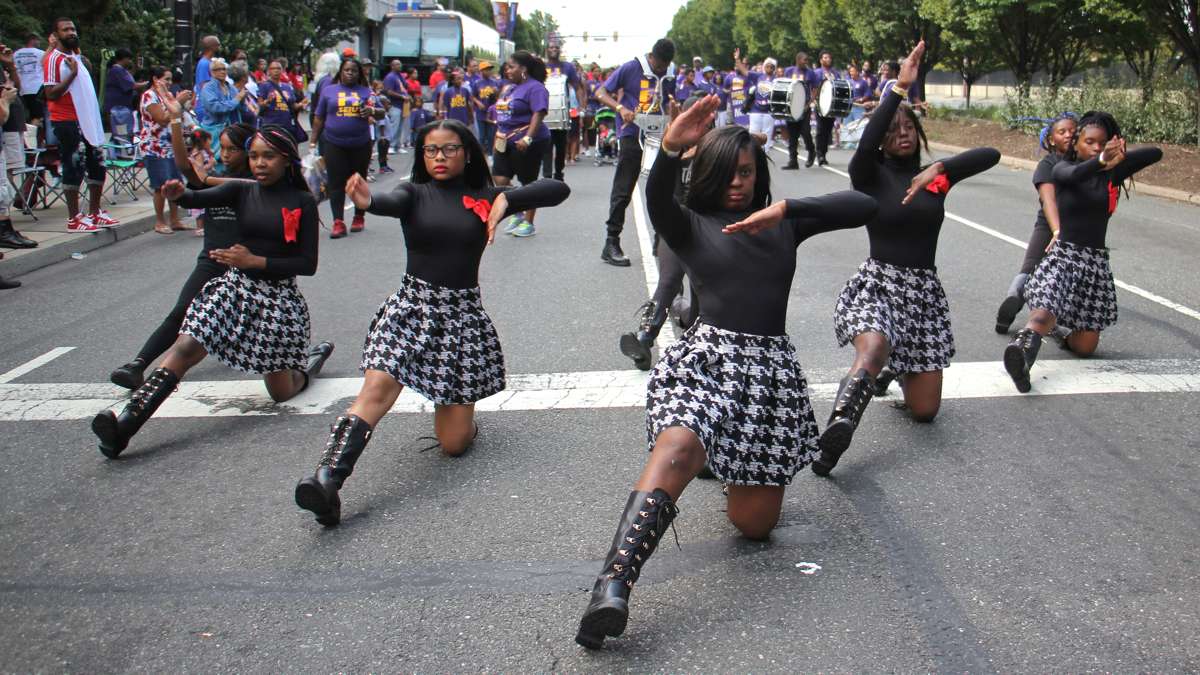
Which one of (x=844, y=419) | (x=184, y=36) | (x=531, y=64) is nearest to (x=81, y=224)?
(x=184, y=36)

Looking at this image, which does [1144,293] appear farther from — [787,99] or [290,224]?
[787,99]

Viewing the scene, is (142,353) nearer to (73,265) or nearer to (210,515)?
(210,515)

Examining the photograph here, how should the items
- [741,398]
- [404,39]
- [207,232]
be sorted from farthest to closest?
[404,39] < [207,232] < [741,398]

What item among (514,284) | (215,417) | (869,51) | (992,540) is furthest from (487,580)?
(869,51)

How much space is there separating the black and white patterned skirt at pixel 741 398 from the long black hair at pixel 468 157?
1.67m

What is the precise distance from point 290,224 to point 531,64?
21.5 ft

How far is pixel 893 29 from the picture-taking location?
3525 cm

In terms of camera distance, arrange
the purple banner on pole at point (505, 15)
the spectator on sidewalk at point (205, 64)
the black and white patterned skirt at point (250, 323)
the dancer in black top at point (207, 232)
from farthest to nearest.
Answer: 1. the purple banner on pole at point (505, 15)
2. the spectator on sidewalk at point (205, 64)
3. the dancer in black top at point (207, 232)
4. the black and white patterned skirt at point (250, 323)

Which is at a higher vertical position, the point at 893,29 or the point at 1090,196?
the point at 893,29

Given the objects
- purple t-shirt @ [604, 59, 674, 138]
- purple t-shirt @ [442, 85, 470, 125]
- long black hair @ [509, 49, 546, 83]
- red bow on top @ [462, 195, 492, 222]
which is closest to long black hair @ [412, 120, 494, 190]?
red bow on top @ [462, 195, 492, 222]

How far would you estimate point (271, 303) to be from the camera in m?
5.69

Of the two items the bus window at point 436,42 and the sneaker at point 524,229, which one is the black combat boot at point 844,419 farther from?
the bus window at point 436,42

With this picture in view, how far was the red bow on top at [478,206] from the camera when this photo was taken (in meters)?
4.93

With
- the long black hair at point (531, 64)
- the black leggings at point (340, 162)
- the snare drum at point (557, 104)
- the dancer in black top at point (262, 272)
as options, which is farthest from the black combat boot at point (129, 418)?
the snare drum at point (557, 104)
